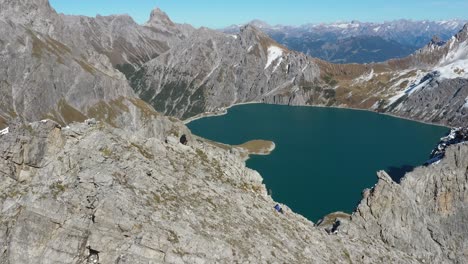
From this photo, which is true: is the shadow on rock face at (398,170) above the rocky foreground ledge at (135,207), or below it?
below

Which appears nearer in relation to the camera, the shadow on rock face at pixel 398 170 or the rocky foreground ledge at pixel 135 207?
the rocky foreground ledge at pixel 135 207

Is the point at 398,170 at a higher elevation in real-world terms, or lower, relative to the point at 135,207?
lower

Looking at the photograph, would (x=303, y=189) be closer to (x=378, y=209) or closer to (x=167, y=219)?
(x=378, y=209)

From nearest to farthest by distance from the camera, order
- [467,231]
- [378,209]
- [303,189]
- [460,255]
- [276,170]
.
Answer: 1. [378,209]
2. [460,255]
3. [467,231]
4. [303,189]
5. [276,170]

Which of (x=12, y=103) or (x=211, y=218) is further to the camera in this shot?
(x=12, y=103)

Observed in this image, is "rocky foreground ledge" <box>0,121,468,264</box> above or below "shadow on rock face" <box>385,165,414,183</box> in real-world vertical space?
above

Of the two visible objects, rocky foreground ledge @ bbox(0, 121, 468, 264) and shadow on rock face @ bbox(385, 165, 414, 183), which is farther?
shadow on rock face @ bbox(385, 165, 414, 183)

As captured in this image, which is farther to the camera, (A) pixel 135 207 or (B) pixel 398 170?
(B) pixel 398 170

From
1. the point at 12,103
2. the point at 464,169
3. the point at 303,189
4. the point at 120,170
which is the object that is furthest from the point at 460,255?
the point at 12,103
